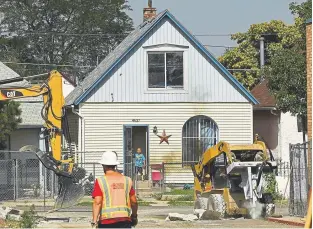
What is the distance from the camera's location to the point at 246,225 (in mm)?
22422

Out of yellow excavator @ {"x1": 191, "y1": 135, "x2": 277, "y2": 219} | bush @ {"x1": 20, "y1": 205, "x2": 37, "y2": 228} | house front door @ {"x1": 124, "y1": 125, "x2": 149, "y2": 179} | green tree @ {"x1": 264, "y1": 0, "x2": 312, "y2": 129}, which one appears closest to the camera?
bush @ {"x1": 20, "y1": 205, "x2": 37, "y2": 228}

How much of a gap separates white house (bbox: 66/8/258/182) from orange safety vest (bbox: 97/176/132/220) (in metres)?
25.4

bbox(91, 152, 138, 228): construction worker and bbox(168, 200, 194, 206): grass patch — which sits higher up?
bbox(91, 152, 138, 228): construction worker

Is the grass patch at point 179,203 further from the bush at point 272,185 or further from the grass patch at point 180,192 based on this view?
the bush at point 272,185

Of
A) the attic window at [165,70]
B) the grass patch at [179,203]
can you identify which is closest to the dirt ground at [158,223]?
the grass patch at [179,203]

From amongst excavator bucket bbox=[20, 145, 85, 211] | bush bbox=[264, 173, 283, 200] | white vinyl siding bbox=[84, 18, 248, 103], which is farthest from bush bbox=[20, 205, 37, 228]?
white vinyl siding bbox=[84, 18, 248, 103]

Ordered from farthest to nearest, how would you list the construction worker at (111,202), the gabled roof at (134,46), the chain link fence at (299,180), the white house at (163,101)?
Answer: 1. the white house at (163,101)
2. the gabled roof at (134,46)
3. the chain link fence at (299,180)
4. the construction worker at (111,202)

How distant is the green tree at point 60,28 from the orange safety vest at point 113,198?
214ft

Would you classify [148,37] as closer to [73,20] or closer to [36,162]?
[36,162]

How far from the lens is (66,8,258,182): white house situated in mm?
39438

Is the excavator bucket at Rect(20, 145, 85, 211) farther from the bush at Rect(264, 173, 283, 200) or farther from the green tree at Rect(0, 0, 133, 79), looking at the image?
the green tree at Rect(0, 0, 133, 79)

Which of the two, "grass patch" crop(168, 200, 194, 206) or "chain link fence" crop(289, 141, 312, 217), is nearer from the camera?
"chain link fence" crop(289, 141, 312, 217)

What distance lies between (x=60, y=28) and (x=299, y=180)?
5723cm

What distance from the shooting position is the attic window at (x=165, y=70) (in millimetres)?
39844
